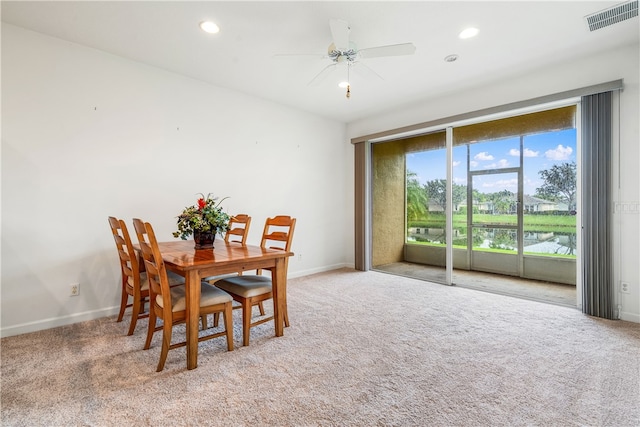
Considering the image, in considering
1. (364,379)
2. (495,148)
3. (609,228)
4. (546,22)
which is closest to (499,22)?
(546,22)

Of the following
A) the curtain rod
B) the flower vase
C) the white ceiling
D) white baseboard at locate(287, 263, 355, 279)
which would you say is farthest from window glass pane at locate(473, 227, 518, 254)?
the flower vase

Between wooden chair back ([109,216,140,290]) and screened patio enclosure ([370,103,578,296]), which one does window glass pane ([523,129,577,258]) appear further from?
wooden chair back ([109,216,140,290])

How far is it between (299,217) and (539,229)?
3611 mm

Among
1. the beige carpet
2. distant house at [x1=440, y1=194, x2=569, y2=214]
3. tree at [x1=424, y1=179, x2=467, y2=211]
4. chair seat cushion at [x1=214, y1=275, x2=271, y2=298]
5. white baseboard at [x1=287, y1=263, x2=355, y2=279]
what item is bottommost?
the beige carpet

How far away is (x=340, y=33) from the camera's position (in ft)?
7.79

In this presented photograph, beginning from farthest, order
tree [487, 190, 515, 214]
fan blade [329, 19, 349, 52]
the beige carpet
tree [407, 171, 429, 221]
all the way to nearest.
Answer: tree [407, 171, 429, 221]
tree [487, 190, 515, 214]
fan blade [329, 19, 349, 52]
the beige carpet

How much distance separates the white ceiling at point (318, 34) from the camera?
2377mm

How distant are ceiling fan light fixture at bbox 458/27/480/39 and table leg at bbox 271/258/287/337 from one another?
8.50 feet

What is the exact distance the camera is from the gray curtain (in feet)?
9.75

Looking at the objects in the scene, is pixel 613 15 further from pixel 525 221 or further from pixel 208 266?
pixel 208 266

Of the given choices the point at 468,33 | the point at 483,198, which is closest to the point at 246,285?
the point at 468,33

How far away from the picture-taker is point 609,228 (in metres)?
2.97

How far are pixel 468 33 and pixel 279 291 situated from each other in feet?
9.39

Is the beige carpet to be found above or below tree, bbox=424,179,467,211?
below
